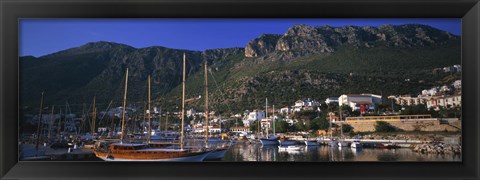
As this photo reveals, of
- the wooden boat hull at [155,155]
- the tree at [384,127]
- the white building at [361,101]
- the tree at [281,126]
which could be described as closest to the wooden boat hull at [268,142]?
the tree at [281,126]

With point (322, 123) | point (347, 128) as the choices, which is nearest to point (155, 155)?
point (347, 128)

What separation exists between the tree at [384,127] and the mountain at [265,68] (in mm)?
615

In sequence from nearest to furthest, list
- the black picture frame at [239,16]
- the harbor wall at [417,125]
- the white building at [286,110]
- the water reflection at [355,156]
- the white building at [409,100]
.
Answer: the black picture frame at [239,16], the harbor wall at [417,125], the water reflection at [355,156], the white building at [409,100], the white building at [286,110]

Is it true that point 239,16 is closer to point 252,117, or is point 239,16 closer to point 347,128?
point 347,128

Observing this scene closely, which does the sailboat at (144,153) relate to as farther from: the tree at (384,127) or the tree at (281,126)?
the tree at (281,126)

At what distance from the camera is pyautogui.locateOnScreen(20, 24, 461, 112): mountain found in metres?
4.37

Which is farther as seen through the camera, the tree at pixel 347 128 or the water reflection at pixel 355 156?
the tree at pixel 347 128

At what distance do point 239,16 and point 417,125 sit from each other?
3.82m

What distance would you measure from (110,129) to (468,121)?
17.9 ft

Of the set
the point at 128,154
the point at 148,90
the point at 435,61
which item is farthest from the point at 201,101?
the point at 435,61

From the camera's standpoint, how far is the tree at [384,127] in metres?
6.53

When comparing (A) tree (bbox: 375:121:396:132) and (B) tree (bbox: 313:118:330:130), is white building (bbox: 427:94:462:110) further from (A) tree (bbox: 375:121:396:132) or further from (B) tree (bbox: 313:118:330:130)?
(B) tree (bbox: 313:118:330:130)

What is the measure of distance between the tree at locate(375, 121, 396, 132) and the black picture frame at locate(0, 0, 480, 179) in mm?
3183

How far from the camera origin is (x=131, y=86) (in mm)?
5562
